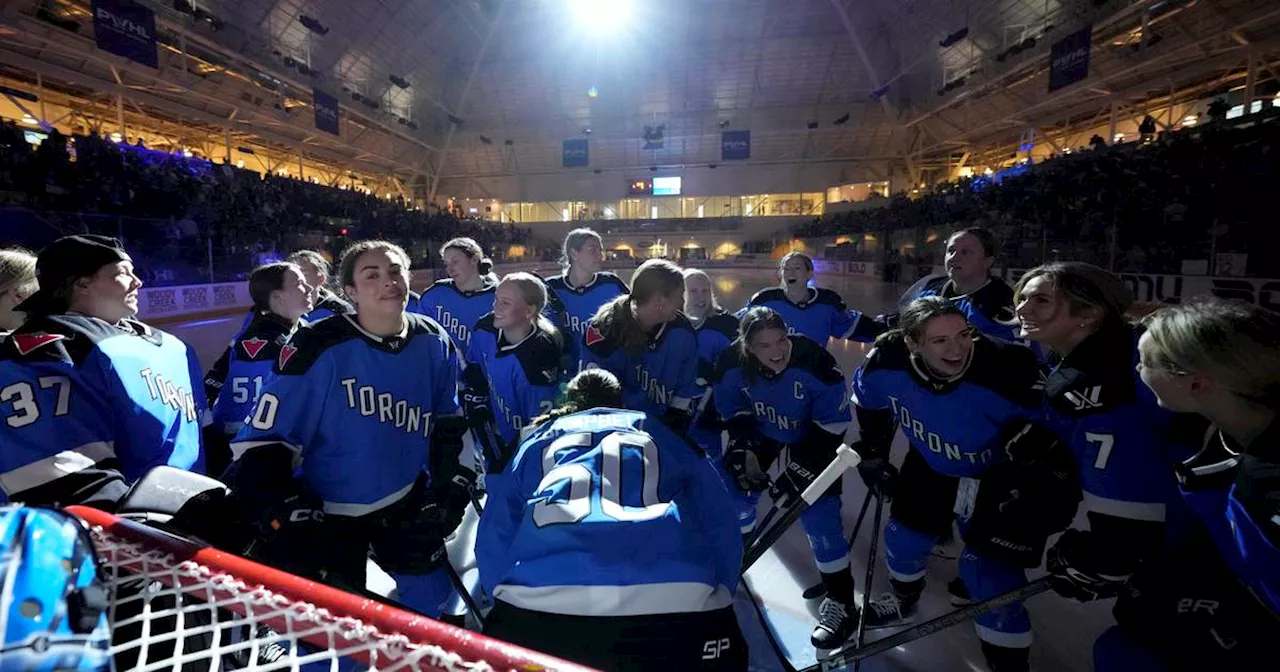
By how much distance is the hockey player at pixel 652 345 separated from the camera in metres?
3.06

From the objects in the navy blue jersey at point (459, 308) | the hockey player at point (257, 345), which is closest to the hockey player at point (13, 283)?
the hockey player at point (257, 345)

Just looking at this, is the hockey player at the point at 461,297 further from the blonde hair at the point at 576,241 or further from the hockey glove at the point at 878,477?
the hockey glove at the point at 878,477

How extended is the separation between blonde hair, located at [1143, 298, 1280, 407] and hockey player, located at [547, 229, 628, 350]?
136 inches

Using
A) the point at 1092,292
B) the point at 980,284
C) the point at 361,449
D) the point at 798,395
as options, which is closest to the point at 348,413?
the point at 361,449

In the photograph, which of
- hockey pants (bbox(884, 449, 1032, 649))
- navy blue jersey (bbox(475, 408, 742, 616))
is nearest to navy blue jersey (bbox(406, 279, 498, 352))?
navy blue jersey (bbox(475, 408, 742, 616))

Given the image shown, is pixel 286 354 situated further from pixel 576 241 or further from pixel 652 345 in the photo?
pixel 576 241

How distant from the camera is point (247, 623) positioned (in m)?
0.81

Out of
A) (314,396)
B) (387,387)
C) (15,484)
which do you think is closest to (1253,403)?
(387,387)

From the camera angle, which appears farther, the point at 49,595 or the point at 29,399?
the point at 29,399

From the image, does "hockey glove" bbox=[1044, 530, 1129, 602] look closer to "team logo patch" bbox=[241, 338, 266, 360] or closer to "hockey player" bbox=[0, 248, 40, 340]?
"team logo patch" bbox=[241, 338, 266, 360]

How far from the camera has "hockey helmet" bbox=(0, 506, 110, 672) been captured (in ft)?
1.88

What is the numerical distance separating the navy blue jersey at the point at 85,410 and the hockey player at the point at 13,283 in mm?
628

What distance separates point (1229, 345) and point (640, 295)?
2.30 m

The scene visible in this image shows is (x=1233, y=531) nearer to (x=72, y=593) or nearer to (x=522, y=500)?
(x=522, y=500)
